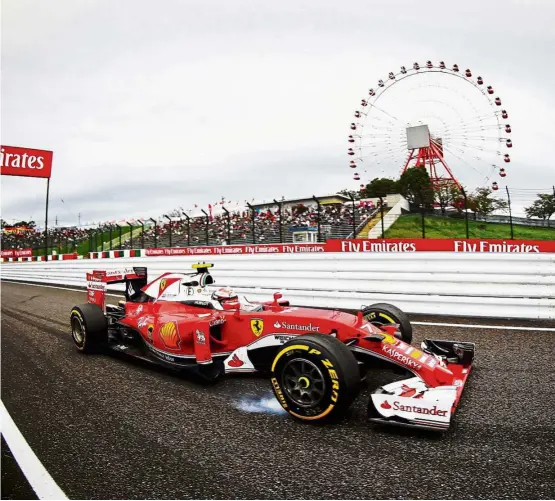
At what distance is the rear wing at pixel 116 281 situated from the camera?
6.74 meters

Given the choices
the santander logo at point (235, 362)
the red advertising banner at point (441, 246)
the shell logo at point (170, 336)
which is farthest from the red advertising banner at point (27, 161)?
the santander logo at point (235, 362)

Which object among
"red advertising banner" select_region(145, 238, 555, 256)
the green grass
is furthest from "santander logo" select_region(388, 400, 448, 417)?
the green grass

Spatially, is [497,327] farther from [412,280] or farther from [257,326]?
[257,326]

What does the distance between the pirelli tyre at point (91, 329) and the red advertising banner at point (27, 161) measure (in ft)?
89.2

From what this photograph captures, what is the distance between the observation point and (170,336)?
5.16 meters

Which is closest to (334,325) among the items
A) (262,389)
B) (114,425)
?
(262,389)

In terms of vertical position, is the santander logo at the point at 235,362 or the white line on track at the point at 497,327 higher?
the white line on track at the point at 497,327

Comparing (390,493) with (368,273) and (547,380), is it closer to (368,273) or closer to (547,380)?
(547,380)

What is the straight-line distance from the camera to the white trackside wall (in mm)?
7398

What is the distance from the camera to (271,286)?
1075 cm

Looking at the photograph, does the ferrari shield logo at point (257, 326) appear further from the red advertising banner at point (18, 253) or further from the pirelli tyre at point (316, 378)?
the red advertising banner at point (18, 253)

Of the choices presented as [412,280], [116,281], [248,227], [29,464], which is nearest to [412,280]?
[412,280]

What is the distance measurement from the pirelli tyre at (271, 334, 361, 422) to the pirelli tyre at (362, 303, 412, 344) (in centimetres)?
167

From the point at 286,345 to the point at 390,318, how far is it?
6.42ft
